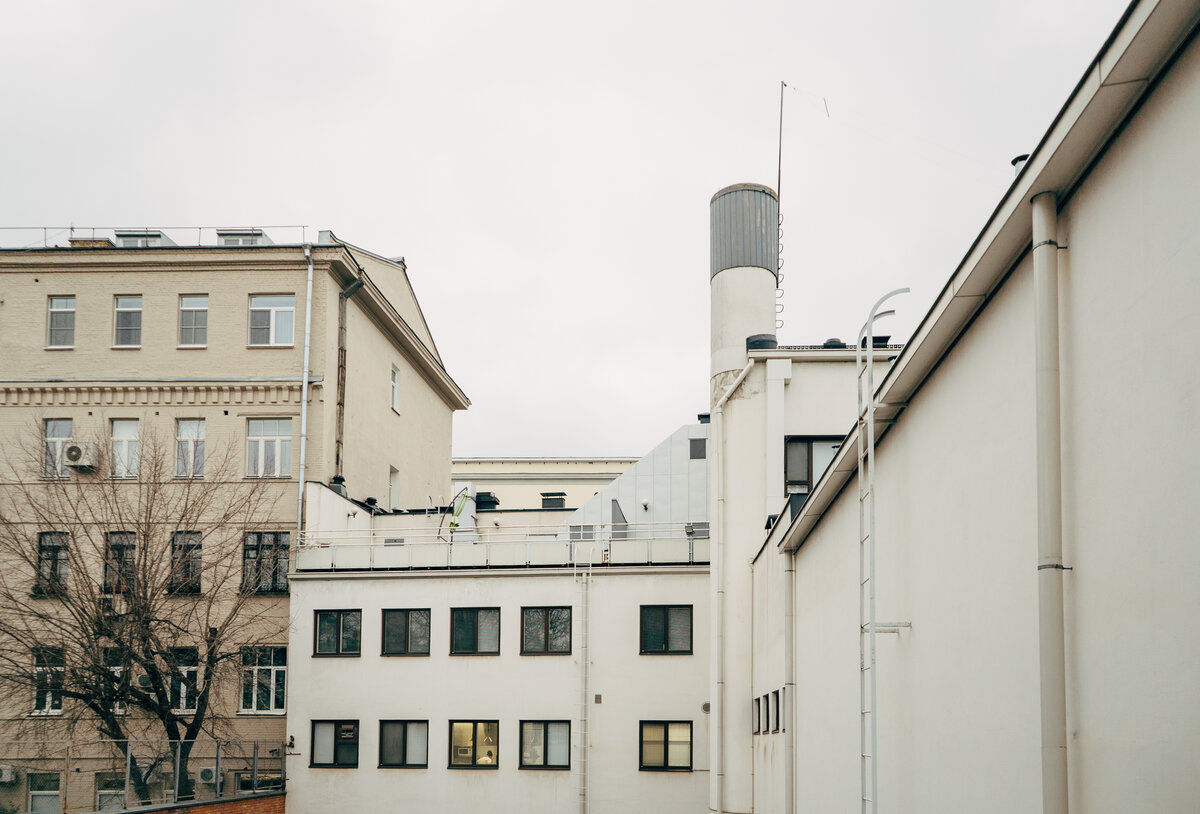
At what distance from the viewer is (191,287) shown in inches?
1391

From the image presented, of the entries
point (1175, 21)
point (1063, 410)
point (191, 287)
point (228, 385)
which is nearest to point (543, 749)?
point (228, 385)

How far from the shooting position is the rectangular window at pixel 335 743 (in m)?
30.3

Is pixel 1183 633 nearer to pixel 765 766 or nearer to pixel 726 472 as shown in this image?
pixel 765 766

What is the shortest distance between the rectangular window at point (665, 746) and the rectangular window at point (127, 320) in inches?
760

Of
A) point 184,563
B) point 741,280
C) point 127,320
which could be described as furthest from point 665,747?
point 127,320

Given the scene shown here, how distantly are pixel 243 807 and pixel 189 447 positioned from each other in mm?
11259

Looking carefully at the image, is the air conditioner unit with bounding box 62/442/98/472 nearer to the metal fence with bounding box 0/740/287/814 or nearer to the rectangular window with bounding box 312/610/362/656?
the rectangular window with bounding box 312/610/362/656

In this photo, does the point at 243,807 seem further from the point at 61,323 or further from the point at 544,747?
the point at 61,323

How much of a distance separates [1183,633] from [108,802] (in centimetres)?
2784

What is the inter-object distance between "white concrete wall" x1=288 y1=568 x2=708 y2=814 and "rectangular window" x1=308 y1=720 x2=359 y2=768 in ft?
0.66

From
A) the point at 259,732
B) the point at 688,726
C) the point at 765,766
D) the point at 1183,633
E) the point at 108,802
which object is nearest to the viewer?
the point at 1183,633

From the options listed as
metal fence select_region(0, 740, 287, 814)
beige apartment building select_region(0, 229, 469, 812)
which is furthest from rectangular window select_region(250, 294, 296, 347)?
metal fence select_region(0, 740, 287, 814)

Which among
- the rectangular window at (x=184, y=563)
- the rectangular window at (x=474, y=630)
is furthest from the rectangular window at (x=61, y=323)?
the rectangular window at (x=474, y=630)

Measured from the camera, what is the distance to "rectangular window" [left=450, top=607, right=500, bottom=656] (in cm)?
3059
